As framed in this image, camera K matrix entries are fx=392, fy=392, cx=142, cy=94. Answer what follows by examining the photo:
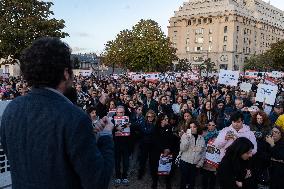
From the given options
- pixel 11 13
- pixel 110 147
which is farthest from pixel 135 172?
pixel 11 13

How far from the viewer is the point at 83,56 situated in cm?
10694

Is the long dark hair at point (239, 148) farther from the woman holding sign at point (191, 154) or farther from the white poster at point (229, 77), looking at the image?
the white poster at point (229, 77)

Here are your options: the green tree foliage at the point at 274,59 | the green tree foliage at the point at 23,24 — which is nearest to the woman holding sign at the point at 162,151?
the green tree foliage at the point at 23,24

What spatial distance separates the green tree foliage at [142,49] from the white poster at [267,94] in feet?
119

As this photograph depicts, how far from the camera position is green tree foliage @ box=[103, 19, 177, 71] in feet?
161

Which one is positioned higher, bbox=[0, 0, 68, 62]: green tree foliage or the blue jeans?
bbox=[0, 0, 68, 62]: green tree foliage

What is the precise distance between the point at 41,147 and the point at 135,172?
840cm

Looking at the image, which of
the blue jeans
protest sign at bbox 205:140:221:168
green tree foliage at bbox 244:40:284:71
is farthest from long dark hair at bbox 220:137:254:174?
green tree foliage at bbox 244:40:284:71

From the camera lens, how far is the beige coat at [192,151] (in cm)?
810

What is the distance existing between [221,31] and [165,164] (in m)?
100

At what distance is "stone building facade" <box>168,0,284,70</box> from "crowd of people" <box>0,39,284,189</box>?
91.4m

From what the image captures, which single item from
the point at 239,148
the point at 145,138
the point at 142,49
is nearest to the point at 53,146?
the point at 239,148

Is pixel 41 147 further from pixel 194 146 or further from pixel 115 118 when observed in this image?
pixel 115 118

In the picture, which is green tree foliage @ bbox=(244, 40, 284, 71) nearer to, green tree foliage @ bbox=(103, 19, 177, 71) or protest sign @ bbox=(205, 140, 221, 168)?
green tree foliage @ bbox=(103, 19, 177, 71)
